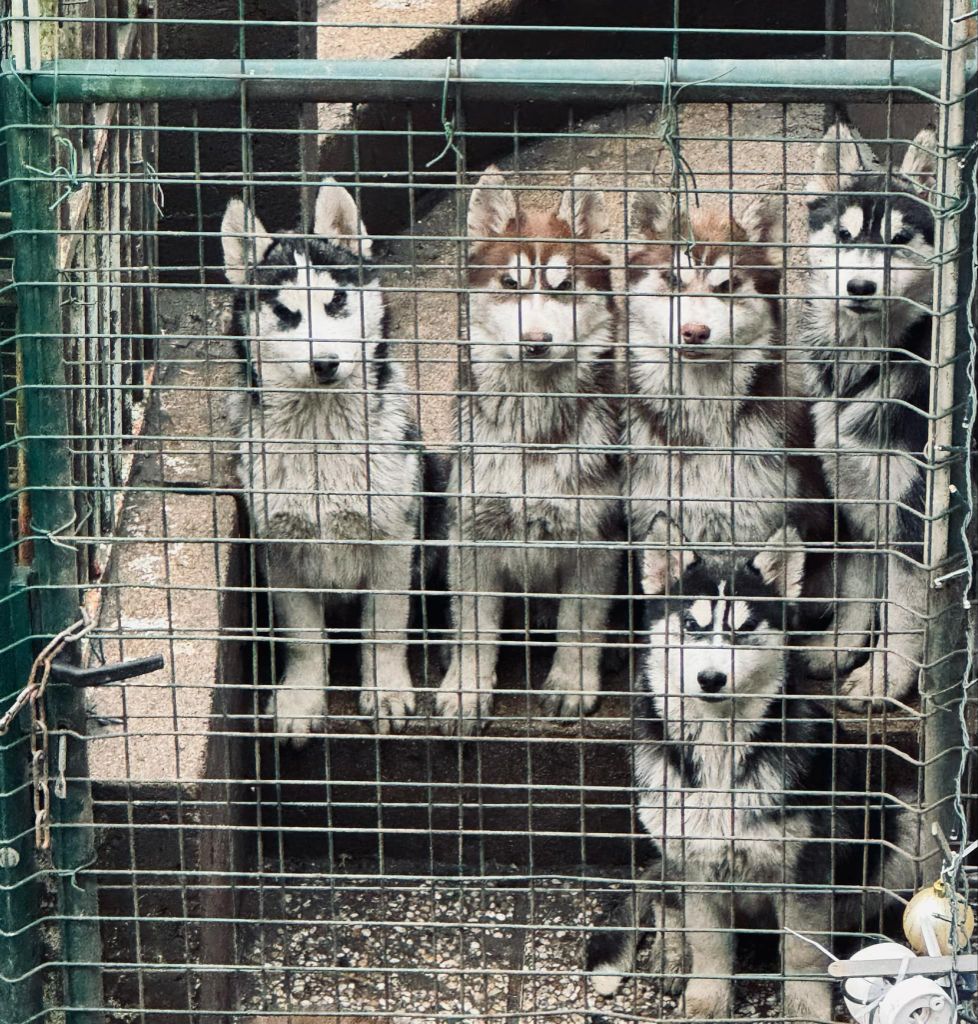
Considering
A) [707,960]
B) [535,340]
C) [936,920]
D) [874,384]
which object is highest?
[535,340]

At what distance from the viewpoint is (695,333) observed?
711 cm

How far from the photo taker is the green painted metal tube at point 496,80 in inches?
202

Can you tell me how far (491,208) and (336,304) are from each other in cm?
71

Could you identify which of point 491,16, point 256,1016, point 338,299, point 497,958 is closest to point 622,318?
point 338,299

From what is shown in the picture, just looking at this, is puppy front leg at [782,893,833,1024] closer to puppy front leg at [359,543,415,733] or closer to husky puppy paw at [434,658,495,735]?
husky puppy paw at [434,658,495,735]

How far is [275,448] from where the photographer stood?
25.0 feet

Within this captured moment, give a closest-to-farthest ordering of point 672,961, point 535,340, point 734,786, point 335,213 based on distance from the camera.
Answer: point 734,786 → point 535,340 → point 672,961 → point 335,213

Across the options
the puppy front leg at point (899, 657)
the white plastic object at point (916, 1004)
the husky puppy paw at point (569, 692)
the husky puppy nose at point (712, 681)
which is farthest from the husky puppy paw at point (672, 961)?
the white plastic object at point (916, 1004)

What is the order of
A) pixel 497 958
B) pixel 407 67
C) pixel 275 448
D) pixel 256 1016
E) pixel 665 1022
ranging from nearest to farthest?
pixel 407 67
pixel 665 1022
pixel 256 1016
pixel 497 958
pixel 275 448

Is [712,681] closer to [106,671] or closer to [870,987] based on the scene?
[870,987]

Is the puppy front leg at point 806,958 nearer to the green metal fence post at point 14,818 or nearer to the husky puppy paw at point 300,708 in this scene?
the husky puppy paw at point 300,708

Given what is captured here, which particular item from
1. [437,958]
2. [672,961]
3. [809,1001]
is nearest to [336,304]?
[437,958]

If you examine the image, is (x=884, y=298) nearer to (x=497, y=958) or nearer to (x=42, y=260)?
(x=42, y=260)

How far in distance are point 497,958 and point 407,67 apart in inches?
129
